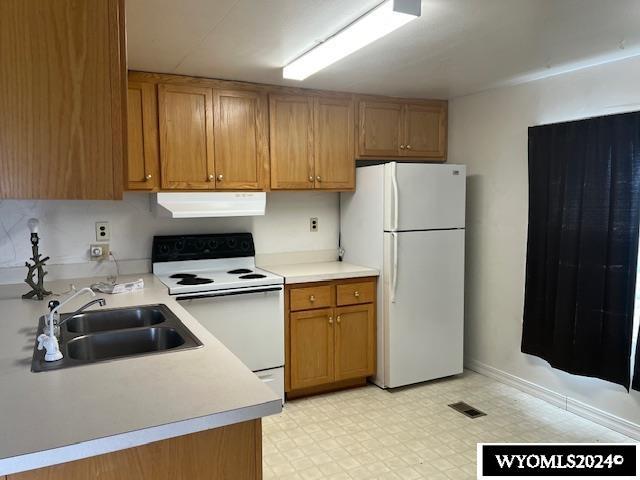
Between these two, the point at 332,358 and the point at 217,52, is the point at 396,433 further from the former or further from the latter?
the point at 217,52

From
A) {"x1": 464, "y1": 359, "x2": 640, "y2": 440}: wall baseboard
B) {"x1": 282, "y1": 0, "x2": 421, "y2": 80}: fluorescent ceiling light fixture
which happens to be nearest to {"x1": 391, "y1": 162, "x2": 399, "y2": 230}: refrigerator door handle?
{"x1": 282, "y1": 0, "x2": 421, "y2": 80}: fluorescent ceiling light fixture

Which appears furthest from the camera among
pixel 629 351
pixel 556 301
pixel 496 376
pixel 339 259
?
pixel 339 259

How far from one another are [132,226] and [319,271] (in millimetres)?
1362

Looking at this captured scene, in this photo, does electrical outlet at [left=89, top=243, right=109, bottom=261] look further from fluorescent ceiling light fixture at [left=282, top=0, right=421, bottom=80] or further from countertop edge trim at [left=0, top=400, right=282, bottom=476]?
countertop edge trim at [left=0, top=400, right=282, bottom=476]

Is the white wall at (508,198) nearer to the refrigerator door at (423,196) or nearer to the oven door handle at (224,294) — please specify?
the refrigerator door at (423,196)

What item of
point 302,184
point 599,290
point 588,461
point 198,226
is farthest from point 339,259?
point 588,461

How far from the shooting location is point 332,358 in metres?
3.45

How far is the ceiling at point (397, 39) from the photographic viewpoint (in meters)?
2.01

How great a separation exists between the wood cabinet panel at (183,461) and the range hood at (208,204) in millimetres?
2097

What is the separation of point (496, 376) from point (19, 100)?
142 inches

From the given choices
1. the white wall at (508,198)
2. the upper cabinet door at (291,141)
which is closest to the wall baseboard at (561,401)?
the white wall at (508,198)

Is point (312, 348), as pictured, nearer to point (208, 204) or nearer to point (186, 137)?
point (208, 204)

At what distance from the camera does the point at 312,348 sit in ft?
11.1

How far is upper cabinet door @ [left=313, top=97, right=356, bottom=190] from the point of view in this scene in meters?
3.56
